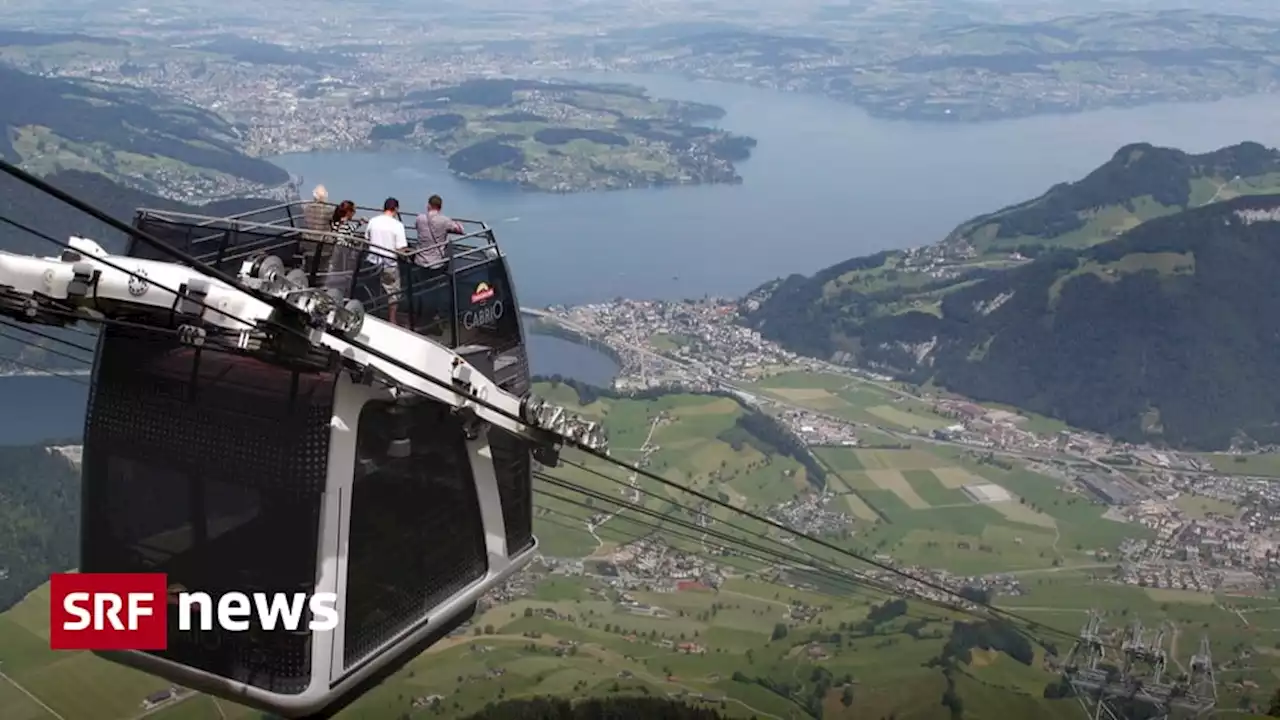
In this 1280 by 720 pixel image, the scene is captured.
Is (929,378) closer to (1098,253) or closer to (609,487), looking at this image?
(1098,253)

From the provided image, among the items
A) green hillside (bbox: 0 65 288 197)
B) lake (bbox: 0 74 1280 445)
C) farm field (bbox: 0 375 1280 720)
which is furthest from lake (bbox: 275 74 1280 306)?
farm field (bbox: 0 375 1280 720)

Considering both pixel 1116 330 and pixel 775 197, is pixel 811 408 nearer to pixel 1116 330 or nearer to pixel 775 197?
pixel 1116 330

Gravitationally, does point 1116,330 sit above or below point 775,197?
below

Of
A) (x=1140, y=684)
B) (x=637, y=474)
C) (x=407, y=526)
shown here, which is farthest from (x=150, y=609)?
(x=637, y=474)

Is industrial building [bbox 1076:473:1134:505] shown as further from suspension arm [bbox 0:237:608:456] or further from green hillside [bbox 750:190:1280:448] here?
suspension arm [bbox 0:237:608:456]

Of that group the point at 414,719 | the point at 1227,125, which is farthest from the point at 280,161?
the point at 1227,125
